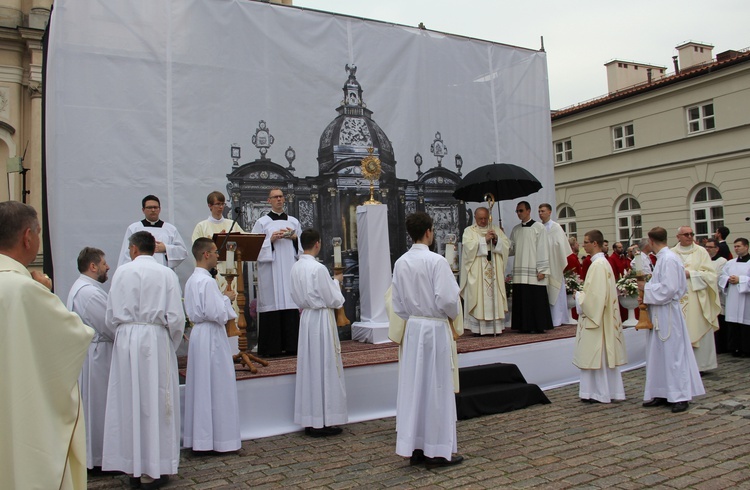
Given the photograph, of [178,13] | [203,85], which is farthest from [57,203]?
[178,13]

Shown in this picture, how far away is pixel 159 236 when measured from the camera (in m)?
7.45

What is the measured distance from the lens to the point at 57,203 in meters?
7.56

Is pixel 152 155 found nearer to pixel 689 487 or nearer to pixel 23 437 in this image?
pixel 23 437

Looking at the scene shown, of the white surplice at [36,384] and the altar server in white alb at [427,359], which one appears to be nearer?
the white surplice at [36,384]

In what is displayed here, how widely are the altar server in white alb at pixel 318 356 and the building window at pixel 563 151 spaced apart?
24.5 m

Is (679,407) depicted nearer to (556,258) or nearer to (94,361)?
(556,258)

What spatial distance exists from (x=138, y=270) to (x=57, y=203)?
343 centimetres

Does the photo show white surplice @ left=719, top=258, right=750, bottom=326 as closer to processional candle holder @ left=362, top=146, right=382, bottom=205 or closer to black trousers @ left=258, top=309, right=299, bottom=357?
processional candle holder @ left=362, top=146, right=382, bottom=205

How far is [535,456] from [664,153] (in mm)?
22198

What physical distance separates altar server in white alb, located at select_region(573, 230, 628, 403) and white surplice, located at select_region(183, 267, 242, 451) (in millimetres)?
3986

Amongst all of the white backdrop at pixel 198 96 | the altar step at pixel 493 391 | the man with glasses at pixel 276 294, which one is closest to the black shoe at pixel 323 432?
the altar step at pixel 493 391

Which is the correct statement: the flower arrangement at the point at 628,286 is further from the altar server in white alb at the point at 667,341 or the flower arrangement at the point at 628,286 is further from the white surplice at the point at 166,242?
the white surplice at the point at 166,242

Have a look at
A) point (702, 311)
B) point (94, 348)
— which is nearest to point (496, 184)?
point (702, 311)

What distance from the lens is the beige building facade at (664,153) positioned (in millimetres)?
22000
